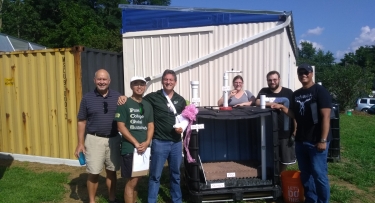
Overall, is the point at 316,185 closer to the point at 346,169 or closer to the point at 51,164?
the point at 346,169

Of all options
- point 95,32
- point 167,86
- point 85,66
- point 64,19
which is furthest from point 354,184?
point 64,19

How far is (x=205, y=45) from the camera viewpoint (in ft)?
22.4

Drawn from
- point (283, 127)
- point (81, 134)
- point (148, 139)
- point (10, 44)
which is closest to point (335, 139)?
point (283, 127)

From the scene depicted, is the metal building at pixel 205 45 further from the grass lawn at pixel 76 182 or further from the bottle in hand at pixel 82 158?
the bottle in hand at pixel 82 158

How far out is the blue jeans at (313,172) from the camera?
3850 millimetres

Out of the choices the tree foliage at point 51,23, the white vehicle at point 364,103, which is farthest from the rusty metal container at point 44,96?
the white vehicle at point 364,103

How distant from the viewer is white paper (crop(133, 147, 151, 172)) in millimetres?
3875

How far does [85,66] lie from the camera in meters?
6.26

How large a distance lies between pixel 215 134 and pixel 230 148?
340mm

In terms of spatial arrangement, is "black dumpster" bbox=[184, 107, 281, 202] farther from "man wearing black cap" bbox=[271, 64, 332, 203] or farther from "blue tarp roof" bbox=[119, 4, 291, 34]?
"blue tarp roof" bbox=[119, 4, 291, 34]

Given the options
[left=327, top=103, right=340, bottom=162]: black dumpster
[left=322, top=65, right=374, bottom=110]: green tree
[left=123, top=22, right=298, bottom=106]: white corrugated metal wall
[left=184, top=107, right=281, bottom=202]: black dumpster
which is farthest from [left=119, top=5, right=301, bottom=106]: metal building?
[left=322, top=65, right=374, bottom=110]: green tree

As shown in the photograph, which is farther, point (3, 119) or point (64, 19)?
point (64, 19)

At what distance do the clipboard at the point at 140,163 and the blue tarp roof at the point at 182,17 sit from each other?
3.77m

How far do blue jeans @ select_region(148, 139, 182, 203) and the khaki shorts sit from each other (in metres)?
0.56
